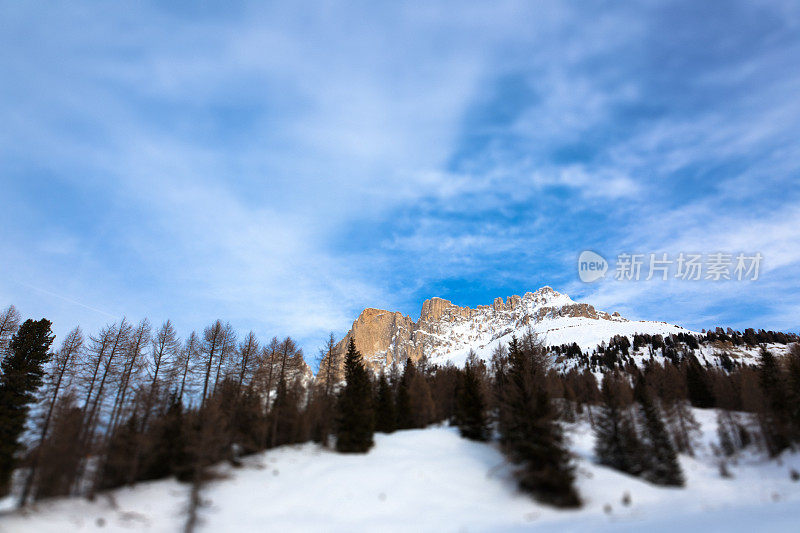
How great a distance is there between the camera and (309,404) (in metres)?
37.7

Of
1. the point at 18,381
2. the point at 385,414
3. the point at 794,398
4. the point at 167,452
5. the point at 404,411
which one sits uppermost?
the point at 18,381

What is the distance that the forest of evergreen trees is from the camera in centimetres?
2408

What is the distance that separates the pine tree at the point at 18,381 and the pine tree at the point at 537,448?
34081 millimetres

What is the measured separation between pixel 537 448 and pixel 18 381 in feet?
145

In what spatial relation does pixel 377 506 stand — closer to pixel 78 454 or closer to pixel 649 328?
pixel 78 454

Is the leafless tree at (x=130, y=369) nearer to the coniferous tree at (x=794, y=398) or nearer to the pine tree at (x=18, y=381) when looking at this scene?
A: the pine tree at (x=18, y=381)

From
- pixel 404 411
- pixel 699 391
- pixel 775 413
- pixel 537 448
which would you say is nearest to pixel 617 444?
pixel 537 448

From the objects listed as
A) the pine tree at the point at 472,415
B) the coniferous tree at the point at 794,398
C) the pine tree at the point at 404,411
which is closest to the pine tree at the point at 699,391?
the coniferous tree at the point at 794,398

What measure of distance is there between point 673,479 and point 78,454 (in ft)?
134

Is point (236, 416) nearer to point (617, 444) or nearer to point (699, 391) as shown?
point (617, 444)

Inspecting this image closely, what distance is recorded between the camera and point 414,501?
23.5 m

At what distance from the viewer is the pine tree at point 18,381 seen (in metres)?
26.5

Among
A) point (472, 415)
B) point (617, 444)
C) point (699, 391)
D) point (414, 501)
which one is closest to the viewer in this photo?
point (414, 501)

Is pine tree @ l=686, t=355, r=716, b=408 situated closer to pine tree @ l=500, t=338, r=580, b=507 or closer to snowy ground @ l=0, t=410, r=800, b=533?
snowy ground @ l=0, t=410, r=800, b=533
